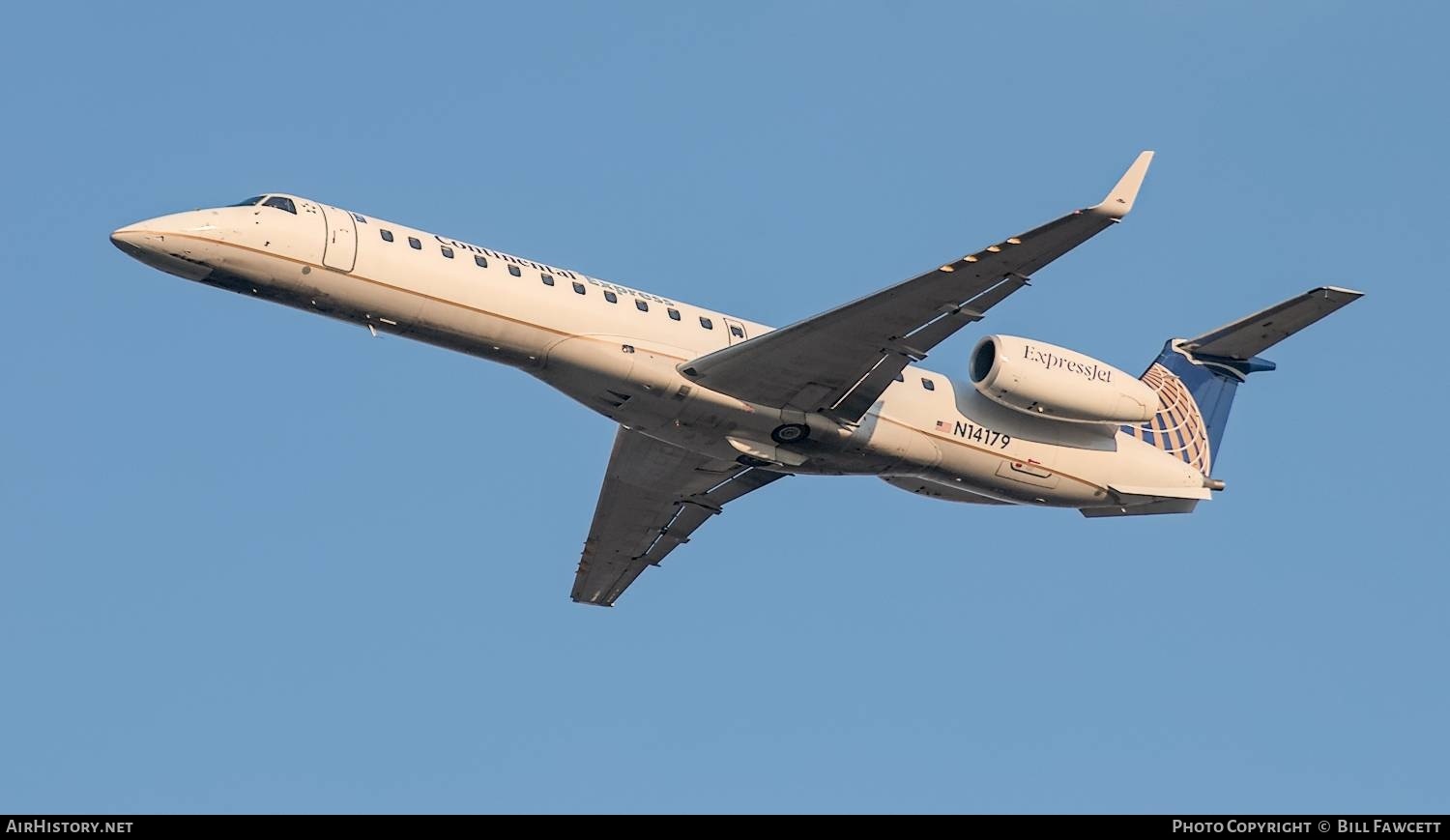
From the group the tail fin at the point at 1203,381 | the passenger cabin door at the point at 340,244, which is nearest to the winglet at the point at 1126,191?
the tail fin at the point at 1203,381

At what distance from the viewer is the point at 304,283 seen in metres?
26.8

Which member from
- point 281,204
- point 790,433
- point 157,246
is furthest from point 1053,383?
point 157,246

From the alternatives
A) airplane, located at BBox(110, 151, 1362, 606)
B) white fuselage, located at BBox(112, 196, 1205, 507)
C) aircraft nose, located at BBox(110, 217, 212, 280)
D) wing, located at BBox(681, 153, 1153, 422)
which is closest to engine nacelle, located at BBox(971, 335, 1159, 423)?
airplane, located at BBox(110, 151, 1362, 606)

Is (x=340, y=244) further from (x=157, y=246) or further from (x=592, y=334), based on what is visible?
(x=592, y=334)

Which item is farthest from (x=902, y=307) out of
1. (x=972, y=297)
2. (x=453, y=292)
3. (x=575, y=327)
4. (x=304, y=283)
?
(x=304, y=283)

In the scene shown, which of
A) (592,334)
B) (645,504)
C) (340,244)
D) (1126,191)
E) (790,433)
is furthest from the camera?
(645,504)

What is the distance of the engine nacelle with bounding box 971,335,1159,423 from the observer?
1180 inches

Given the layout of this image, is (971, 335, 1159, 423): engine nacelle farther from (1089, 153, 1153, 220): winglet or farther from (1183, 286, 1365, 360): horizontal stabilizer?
(1089, 153, 1153, 220): winglet

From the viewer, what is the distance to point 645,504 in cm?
3312

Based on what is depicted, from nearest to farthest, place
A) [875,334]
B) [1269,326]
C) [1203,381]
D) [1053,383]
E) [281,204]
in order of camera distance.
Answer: [281,204] → [875,334] → [1053,383] → [1269,326] → [1203,381]

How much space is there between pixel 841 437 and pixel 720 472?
3331 mm

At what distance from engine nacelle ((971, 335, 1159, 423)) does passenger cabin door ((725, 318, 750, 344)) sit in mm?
3954

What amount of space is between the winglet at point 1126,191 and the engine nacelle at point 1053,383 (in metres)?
4.75

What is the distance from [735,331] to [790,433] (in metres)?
1.86
